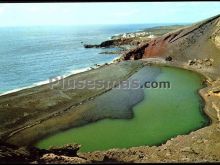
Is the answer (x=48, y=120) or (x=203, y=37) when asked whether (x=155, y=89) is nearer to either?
(x=48, y=120)

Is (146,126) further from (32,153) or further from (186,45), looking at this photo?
(186,45)

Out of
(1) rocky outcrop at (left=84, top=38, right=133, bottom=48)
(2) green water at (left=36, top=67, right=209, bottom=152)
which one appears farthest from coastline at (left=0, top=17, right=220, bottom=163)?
(1) rocky outcrop at (left=84, top=38, right=133, bottom=48)

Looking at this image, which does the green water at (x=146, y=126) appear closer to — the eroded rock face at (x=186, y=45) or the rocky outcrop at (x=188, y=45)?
the rocky outcrop at (x=188, y=45)

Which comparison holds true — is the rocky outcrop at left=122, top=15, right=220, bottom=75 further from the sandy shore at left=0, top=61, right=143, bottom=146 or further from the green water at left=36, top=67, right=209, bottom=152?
the green water at left=36, top=67, right=209, bottom=152

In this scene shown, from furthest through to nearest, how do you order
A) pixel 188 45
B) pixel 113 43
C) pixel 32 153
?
pixel 113 43, pixel 188 45, pixel 32 153


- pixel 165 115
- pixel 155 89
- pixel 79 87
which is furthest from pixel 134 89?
pixel 165 115

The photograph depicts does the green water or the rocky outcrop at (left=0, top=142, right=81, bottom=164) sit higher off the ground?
the rocky outcrop at (left=0, top=142, right=81, bottom=164)

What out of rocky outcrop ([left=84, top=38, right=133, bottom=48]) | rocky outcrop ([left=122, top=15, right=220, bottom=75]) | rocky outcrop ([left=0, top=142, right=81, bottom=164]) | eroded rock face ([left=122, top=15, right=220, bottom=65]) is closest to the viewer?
rocky outcrop ([left=0, top=142, right=81, bottom=164])

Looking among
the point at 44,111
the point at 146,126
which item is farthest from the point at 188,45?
→ the point at 44,111
